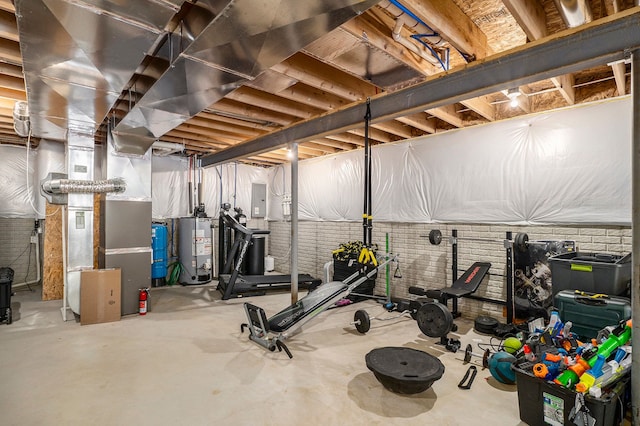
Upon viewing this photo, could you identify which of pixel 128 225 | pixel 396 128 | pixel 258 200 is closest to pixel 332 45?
pixel 396 128

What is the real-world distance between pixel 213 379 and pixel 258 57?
240cm

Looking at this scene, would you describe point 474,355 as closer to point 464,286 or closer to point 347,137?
point 464,286

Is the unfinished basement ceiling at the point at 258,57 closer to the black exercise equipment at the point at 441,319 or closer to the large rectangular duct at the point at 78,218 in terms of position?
the large rectangular duct at the point at 78,218

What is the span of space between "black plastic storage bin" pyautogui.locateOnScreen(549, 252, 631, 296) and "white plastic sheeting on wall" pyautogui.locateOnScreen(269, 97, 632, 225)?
2.26 feet

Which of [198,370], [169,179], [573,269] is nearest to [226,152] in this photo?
[169,179]

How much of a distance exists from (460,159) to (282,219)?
4177 millimetres

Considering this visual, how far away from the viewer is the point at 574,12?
1.86 meters

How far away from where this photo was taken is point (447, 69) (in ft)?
8.74

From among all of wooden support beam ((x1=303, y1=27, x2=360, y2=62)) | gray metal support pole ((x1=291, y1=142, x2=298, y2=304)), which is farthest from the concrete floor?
wooden support beam ((x1=303, y1=27, x2=360, y2=62))

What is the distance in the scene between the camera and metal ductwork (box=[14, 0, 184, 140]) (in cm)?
154

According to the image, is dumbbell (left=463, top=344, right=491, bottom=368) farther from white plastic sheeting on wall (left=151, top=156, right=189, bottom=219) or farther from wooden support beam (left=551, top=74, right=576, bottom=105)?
white plastic sheeting on wall (left=151, top=156, right=189, bottom=219)

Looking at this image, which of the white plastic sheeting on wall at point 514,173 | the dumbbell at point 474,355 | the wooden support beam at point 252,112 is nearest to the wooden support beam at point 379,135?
the white plastic sheeting on wall at point 514,173

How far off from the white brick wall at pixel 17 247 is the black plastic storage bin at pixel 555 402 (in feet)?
23.7

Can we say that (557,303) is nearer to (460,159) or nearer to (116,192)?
(460,159)
